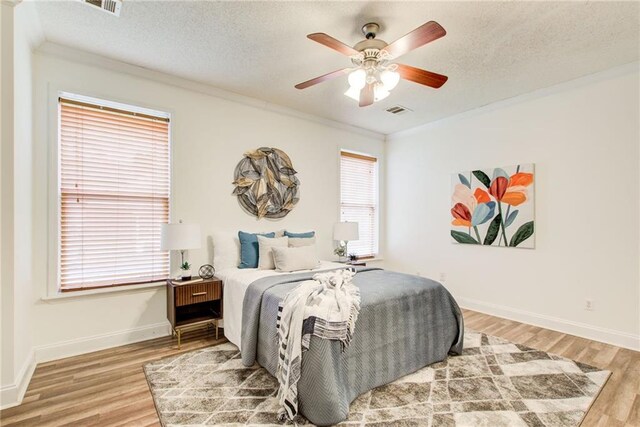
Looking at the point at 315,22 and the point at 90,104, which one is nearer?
the point at 315,22

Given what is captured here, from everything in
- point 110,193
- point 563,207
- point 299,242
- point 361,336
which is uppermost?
point 110,193

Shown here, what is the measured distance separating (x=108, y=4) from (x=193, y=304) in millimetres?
2661

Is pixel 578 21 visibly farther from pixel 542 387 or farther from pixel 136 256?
pixel 136 256

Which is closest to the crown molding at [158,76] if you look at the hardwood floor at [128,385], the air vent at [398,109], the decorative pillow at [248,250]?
the air vent at [398,109]

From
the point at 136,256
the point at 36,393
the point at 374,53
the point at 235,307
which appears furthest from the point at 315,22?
the point at 36,393

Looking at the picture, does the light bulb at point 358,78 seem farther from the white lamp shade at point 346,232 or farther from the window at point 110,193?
the white lamp shade at point 346,232

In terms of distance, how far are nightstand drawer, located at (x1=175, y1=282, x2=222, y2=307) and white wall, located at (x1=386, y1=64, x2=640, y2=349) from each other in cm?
326

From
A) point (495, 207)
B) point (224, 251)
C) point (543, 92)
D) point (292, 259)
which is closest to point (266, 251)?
point (292, 259)

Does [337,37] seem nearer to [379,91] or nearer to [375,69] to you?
[375,69]

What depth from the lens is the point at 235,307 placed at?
2949 mm

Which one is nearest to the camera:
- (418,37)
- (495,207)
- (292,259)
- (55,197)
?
(418,37)

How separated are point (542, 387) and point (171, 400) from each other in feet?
8.71

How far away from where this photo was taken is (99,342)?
293 cm

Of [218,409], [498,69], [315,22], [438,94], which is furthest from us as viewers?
[438,94]
